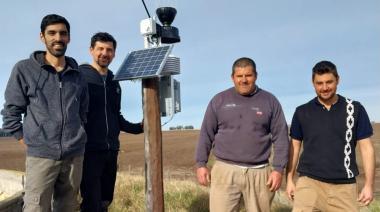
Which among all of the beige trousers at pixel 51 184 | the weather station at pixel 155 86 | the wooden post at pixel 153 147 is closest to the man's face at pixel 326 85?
the weather station at pixel 155 86

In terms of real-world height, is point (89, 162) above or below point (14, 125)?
below

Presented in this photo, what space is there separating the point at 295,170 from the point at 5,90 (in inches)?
115

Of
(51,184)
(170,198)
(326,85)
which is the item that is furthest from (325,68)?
(170,198)

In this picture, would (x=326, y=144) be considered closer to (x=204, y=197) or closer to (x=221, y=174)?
(x=221, y=174)

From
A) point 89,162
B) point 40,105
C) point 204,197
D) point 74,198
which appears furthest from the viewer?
point 204,197

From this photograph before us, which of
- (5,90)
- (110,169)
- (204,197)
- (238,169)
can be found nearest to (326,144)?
(238,169)

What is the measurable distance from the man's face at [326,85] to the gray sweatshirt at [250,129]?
0.47m

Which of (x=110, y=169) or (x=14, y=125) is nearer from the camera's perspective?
(x=14, y=125)

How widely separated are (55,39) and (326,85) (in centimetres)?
259

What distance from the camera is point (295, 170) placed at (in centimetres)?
466

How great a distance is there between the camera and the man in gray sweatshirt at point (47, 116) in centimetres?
412

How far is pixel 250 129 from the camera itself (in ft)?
14.9

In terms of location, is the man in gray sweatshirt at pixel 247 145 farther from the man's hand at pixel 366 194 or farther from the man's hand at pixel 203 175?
the man's hand at pixel 366 194

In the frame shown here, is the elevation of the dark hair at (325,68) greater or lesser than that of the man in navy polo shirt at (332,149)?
greater
